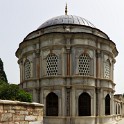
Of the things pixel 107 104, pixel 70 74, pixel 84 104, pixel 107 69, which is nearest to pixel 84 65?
pixel 70 74

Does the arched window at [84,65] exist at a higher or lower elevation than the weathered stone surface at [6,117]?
higher

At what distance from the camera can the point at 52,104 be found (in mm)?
20156

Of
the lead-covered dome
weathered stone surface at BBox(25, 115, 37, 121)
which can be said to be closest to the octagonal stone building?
the lead-covered dome

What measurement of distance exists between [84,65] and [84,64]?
95 millimetres

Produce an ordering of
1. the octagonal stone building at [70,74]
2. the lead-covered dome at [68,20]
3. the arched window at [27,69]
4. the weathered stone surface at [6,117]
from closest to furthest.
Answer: the weathered stone surface at [6,117], the octagonal stone building at [70,74], the arched window at [27,69], the lead-covered dome at [68,20]

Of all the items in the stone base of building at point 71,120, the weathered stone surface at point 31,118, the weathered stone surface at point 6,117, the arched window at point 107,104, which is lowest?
the stone base of building at point 71,120

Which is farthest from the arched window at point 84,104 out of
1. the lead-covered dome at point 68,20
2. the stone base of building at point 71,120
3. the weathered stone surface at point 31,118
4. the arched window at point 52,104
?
the weathered stone surface at point 31,118

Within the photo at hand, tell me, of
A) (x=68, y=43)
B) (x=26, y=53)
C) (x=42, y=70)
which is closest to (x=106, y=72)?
(x=68, y=43)

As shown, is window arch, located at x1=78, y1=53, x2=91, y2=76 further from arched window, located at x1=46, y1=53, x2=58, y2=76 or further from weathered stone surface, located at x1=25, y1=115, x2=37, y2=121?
weathered stone surface, located at x1=25, y1=115, x2=37, y2=121

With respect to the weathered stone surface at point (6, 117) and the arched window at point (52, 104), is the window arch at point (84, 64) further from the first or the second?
the weathered stone surface at point (6, 117)

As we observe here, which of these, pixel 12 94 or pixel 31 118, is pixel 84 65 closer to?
pixel 12 94

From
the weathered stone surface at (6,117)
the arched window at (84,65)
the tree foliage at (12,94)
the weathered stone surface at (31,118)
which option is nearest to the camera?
the weathered stone surface at (6,117)

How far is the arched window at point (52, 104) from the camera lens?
19891mm

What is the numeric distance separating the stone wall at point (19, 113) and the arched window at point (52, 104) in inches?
439
